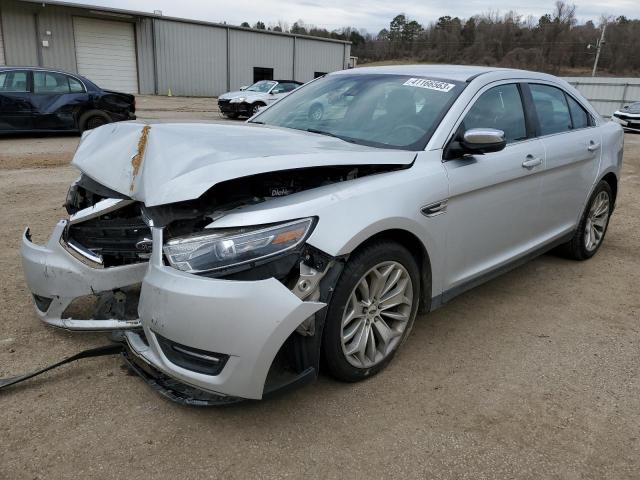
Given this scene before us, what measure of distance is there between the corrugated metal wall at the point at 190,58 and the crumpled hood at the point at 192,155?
28.5 meters

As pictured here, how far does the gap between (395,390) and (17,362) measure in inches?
83.1

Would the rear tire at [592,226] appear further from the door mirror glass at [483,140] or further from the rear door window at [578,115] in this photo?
the door mirror glass at [483,140]

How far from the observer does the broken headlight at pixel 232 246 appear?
89.6 inches

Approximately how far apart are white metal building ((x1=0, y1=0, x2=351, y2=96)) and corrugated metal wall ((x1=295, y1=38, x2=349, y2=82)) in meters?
0.07

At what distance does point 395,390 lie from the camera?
111 inches

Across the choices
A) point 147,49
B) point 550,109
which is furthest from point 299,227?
point 147,49

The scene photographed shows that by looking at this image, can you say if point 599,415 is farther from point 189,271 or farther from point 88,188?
point 88,188

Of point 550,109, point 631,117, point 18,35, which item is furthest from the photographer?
point 18,35

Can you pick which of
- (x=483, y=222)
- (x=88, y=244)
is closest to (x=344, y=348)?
(x=483, y=222)

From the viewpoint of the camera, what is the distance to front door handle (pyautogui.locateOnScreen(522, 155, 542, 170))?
3643 millimetres

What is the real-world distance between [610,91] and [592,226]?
28445 mm

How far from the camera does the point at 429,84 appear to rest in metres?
3.54

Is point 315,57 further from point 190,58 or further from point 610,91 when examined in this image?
point 610,91

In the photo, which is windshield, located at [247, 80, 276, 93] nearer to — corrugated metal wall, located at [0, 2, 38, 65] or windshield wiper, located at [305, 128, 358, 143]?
corrugated metal wall, located at [0, 2, 38, 65]
